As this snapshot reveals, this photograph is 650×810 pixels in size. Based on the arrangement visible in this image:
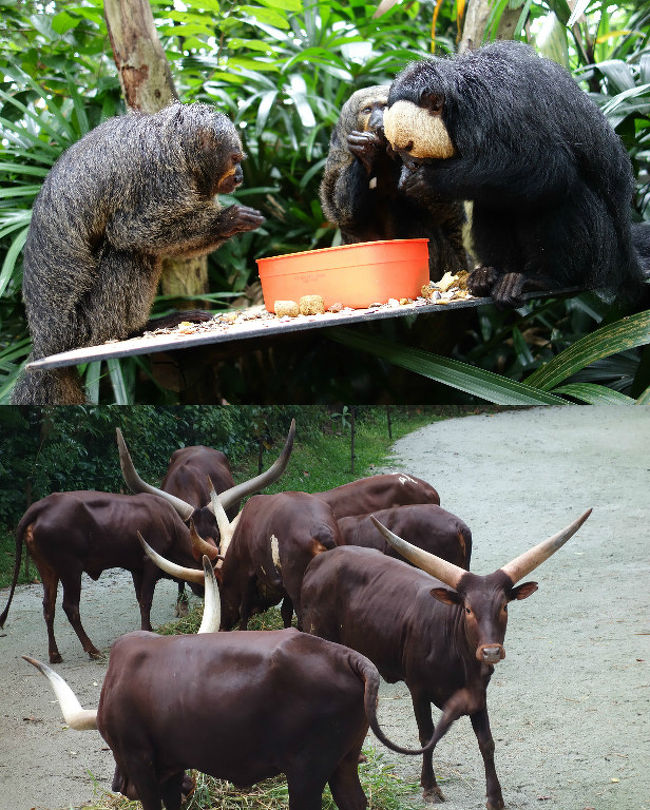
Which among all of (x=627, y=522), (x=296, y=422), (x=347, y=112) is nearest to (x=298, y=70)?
(x=347, y=112)

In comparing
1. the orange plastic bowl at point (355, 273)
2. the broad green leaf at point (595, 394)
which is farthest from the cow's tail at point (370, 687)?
the broad green leaf at point (595, 394)

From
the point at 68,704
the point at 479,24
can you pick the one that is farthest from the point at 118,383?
the point at 479,24

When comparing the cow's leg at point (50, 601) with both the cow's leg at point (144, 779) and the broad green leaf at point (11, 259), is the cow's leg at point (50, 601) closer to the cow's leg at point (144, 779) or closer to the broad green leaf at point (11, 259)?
the cow's leg at point (144, 779)

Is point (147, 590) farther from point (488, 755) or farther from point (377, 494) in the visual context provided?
point (488, 755)

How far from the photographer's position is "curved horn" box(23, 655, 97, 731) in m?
1.83

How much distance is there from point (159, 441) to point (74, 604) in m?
0.43

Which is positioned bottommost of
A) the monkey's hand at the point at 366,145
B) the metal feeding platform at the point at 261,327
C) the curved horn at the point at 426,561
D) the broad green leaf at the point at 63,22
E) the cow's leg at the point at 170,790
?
the cow's leg at the point at 170,790

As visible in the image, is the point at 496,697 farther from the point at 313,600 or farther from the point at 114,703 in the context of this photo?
the point at 114,703

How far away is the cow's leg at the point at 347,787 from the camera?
1.73 metres

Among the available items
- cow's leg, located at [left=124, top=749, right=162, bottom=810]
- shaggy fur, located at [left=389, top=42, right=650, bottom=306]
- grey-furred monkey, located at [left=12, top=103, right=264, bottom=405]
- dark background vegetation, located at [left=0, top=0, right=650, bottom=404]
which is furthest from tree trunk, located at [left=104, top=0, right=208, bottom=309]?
cow's leg, located at [left=124, top=749, right=162, bottom=810]

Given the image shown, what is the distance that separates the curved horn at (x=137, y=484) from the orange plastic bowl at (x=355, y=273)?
62 cm

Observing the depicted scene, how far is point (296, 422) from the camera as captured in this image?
2.03m

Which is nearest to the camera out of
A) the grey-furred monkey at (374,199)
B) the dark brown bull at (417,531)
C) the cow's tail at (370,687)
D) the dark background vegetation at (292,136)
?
the cow's tail at (370,687)

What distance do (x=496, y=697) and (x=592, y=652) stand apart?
0.24m
